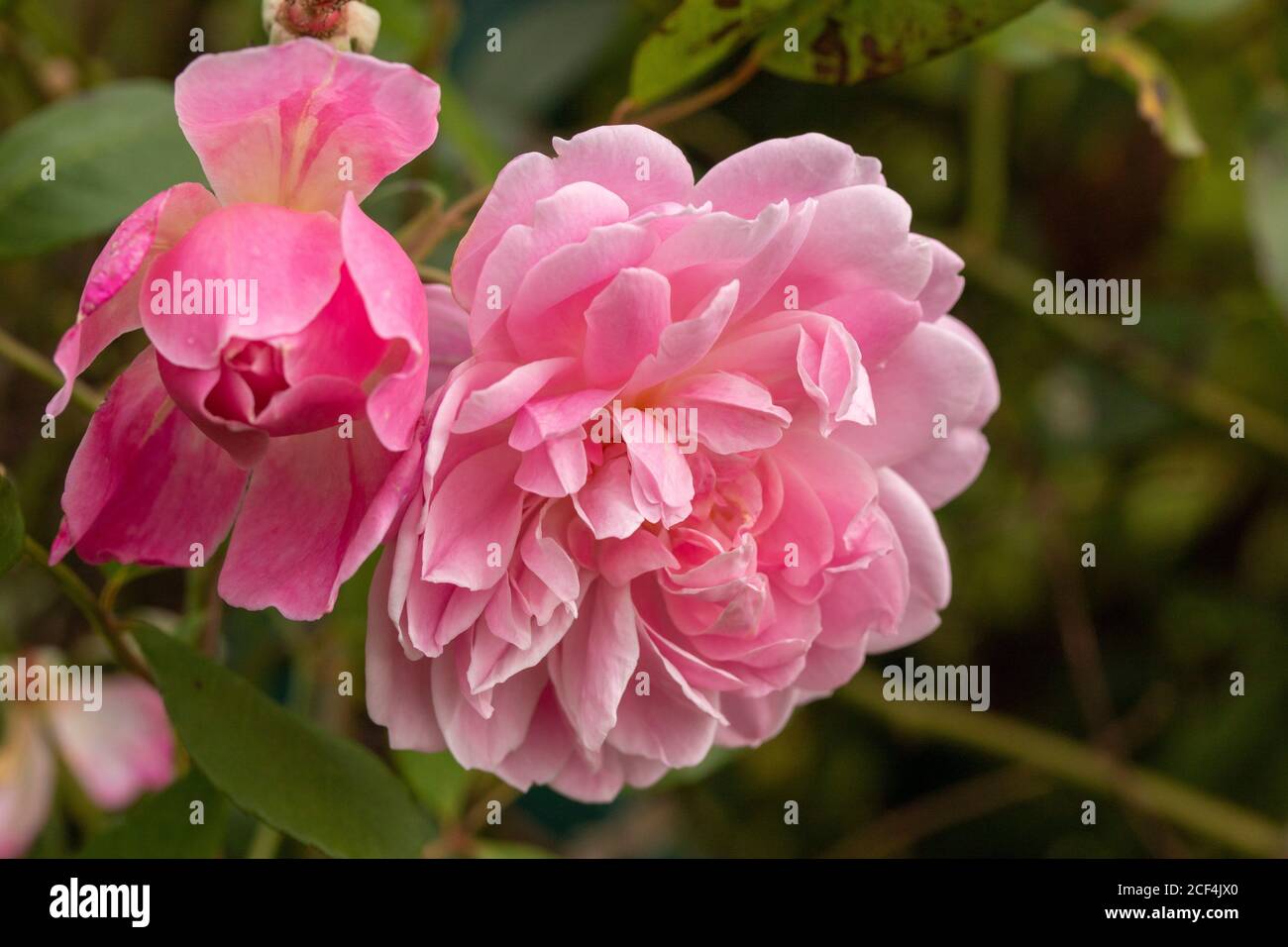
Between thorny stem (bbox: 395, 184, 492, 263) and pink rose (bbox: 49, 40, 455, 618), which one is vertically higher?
thorny stem (bbox: 395, 184, 492, 263)

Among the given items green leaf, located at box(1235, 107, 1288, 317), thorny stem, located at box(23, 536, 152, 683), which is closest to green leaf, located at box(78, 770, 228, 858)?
thorny stem, located at box(23, 536, 152, 683)

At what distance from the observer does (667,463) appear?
0.45m

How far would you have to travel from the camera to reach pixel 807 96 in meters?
1.13

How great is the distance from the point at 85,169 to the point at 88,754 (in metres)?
0.41

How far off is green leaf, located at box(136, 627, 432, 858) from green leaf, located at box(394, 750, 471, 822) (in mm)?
145

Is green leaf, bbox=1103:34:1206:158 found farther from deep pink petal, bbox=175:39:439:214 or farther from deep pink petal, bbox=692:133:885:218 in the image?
deep pink petal, bbox=175:39:439:214

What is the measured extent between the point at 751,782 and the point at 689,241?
980 mm

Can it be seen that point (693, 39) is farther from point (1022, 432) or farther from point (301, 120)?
point (1022, 432)

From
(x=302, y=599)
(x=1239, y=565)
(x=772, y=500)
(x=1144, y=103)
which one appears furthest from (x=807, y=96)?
(x=302, y=599)

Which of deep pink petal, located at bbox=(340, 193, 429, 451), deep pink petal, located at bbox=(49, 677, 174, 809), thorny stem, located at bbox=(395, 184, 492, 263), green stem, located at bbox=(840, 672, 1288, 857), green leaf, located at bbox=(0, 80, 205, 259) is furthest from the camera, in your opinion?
green stem, located at bbox=(840, 672, 1288, 857)

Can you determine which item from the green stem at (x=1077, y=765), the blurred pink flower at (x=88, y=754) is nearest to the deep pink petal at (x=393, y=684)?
the blurred pink flower at (x=88, y=754)

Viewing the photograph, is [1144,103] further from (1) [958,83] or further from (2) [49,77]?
(2) [49,77]

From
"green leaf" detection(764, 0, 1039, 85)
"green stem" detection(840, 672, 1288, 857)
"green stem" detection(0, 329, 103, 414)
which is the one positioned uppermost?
"green leaf" detection(764, 0, 1039, 85)

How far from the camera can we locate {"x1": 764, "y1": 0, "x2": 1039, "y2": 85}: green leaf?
519mm
